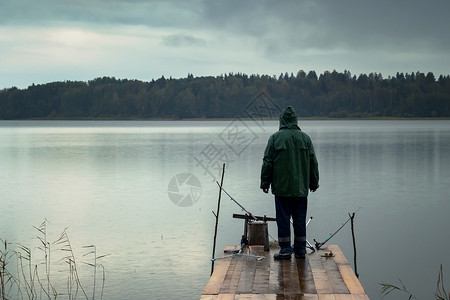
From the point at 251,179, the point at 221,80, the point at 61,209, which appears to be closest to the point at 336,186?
the point at 251,179

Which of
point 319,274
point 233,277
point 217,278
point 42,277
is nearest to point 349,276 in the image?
point 319,274

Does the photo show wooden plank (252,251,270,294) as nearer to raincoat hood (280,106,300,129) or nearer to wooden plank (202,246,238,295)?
→ wooden plank (202,246,238,295)

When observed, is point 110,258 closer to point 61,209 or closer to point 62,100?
point 61,209

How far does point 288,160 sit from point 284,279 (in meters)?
1.31

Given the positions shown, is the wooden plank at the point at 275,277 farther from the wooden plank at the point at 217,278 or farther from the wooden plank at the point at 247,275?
the wooden plank at the point at 217,278

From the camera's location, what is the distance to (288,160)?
6898mm

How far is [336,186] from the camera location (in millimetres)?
18922

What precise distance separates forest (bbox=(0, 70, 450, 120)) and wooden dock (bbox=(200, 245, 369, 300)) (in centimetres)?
13589

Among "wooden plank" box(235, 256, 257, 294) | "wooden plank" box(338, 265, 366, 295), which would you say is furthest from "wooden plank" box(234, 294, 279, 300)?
"wooden plank" box(338, 265, 366, 295)

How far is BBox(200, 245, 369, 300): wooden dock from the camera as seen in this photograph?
5762 millimetres

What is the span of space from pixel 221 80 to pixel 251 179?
134 meters

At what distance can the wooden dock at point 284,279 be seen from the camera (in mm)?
5762

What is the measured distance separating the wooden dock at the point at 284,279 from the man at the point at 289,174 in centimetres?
30

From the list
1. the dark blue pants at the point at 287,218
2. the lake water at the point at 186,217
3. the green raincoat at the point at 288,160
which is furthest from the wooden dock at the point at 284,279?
the lake water at the point at 186,217
